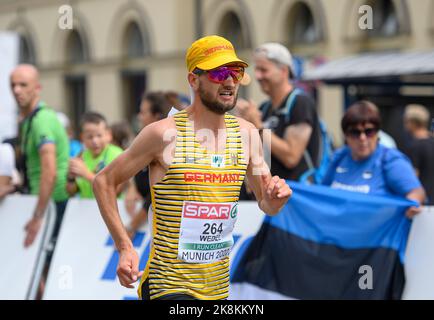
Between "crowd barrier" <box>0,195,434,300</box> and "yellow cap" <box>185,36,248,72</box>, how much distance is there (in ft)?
8.37

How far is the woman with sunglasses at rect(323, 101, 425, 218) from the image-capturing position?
588 cm

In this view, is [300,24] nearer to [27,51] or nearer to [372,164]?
[27,51]

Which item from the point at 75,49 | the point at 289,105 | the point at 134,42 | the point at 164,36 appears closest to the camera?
the point at 289,105

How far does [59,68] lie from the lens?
109 ft

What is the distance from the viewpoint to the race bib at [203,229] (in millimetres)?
4055

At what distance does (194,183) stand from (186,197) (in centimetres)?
7

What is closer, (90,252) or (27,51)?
(90,252)

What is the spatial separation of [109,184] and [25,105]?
3251mm

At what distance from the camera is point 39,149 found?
6891 millimetres

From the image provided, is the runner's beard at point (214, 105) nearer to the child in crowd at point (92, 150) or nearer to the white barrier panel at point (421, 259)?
the white barrier panel at point (421, 259)

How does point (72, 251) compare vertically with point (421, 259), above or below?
below

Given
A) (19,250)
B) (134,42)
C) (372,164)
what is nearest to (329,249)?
(372,164)

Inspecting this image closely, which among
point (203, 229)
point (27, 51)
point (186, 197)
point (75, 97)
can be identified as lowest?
point (203, 229)
